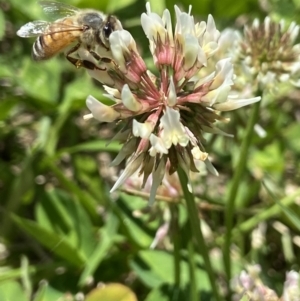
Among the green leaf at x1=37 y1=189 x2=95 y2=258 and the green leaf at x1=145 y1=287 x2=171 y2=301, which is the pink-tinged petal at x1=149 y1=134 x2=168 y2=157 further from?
the green leaf at x1=37 y1=189 x2=95 y2=258

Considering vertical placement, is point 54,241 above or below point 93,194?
above

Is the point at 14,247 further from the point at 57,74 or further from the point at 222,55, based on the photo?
the point at 222,55

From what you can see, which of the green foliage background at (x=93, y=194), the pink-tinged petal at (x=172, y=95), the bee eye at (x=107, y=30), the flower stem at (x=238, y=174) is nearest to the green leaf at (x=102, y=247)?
the green foliage background at (x=93, y=194)

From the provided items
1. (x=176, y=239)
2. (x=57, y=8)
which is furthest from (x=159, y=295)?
(x=57, y=8)

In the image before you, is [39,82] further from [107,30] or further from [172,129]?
[172,129]

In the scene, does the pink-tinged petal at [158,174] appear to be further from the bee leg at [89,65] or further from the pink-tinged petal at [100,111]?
the bee leg at [89,65]

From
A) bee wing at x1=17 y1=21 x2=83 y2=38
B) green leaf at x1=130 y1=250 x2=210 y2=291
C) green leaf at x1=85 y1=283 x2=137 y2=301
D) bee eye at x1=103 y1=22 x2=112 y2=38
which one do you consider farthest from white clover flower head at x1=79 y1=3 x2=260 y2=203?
green leaf at x1=130 y1=250 x2=210 y2=291
